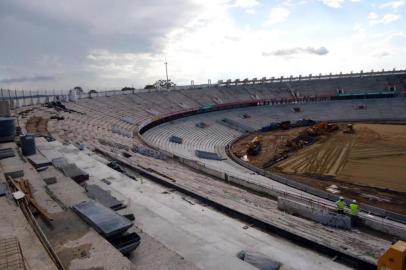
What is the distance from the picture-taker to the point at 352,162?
33406 mm

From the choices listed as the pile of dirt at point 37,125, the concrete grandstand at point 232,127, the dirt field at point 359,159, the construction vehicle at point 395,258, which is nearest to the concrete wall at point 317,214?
the concrete grandstand at point 232,127

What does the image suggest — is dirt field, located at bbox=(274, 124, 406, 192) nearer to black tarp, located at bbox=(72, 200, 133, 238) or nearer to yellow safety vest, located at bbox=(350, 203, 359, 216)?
yellow safety vest, located at bbox=(350, 203, 359, 216)

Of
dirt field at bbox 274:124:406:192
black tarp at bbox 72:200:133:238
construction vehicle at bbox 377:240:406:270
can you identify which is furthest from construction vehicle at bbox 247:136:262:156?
black tarp at bbox 72:200:133:238

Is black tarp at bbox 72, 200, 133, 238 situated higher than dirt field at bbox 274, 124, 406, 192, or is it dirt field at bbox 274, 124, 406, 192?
black tarp at bbox 72, 200, 133, 238

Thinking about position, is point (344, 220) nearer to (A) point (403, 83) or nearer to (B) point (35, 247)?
(B) point (35, 247)

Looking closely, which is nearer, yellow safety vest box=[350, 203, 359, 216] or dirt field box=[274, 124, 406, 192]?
yellow safety vest box=[350, 203, 359, 216]

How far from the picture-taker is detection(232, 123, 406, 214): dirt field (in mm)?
24984

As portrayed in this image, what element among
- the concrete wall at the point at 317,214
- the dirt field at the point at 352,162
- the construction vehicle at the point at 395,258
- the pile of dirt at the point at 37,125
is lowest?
the dirt field at the point at 352,162

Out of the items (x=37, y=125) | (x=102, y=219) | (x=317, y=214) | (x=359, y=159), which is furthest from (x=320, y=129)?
(x=102, y=219)

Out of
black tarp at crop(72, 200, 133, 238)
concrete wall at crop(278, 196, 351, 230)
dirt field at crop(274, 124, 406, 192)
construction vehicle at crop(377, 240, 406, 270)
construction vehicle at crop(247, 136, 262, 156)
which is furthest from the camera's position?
construction vehicle at crop(247, 136, 262, 156)

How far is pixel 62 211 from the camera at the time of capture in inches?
347

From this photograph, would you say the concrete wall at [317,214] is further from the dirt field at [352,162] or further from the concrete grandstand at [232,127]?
the dirt field at [352,162]

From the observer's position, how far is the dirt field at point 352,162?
24984 millimetres

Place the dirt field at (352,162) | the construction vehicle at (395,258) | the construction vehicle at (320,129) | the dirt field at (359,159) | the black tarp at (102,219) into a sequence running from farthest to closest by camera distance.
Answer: the construction vehicle at (320,129) < the dirt field at (359,159) < the dirt field at (352,162) < the construction vehicle at (395,258) < the black tarp at (102,219)
